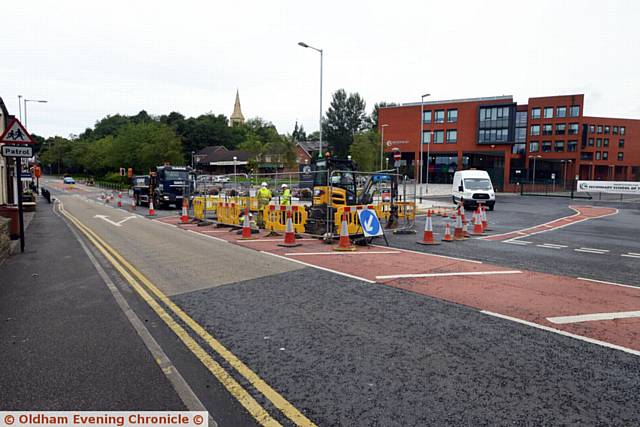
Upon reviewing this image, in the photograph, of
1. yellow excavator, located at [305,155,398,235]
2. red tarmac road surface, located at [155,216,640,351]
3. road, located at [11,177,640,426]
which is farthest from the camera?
yellow excavator, located at [305,155,398,235]

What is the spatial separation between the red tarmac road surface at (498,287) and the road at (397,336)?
35 mm

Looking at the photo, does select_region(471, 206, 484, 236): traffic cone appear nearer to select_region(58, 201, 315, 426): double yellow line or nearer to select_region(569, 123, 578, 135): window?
select_region(58, 201, 315, 426): double yellow line

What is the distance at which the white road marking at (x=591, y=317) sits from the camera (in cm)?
568

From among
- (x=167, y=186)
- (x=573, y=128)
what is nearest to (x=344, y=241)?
(x=167, y=186)

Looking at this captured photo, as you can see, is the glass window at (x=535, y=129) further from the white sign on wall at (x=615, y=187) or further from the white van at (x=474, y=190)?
the white van at (x=474, y=190)

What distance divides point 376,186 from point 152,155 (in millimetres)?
50238

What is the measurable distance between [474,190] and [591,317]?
73.0 ft

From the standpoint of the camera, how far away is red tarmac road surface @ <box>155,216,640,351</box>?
18.4ft

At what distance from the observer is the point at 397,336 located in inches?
202

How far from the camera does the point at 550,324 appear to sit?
554 centimetres

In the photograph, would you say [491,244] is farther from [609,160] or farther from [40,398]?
[609,160]

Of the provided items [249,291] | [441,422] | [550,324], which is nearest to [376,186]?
[249,291]

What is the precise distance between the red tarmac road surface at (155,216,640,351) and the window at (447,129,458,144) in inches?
2165

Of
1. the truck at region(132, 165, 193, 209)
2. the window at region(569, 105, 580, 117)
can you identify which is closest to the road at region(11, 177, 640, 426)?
the truck at region(132, 165, 193, 209)
